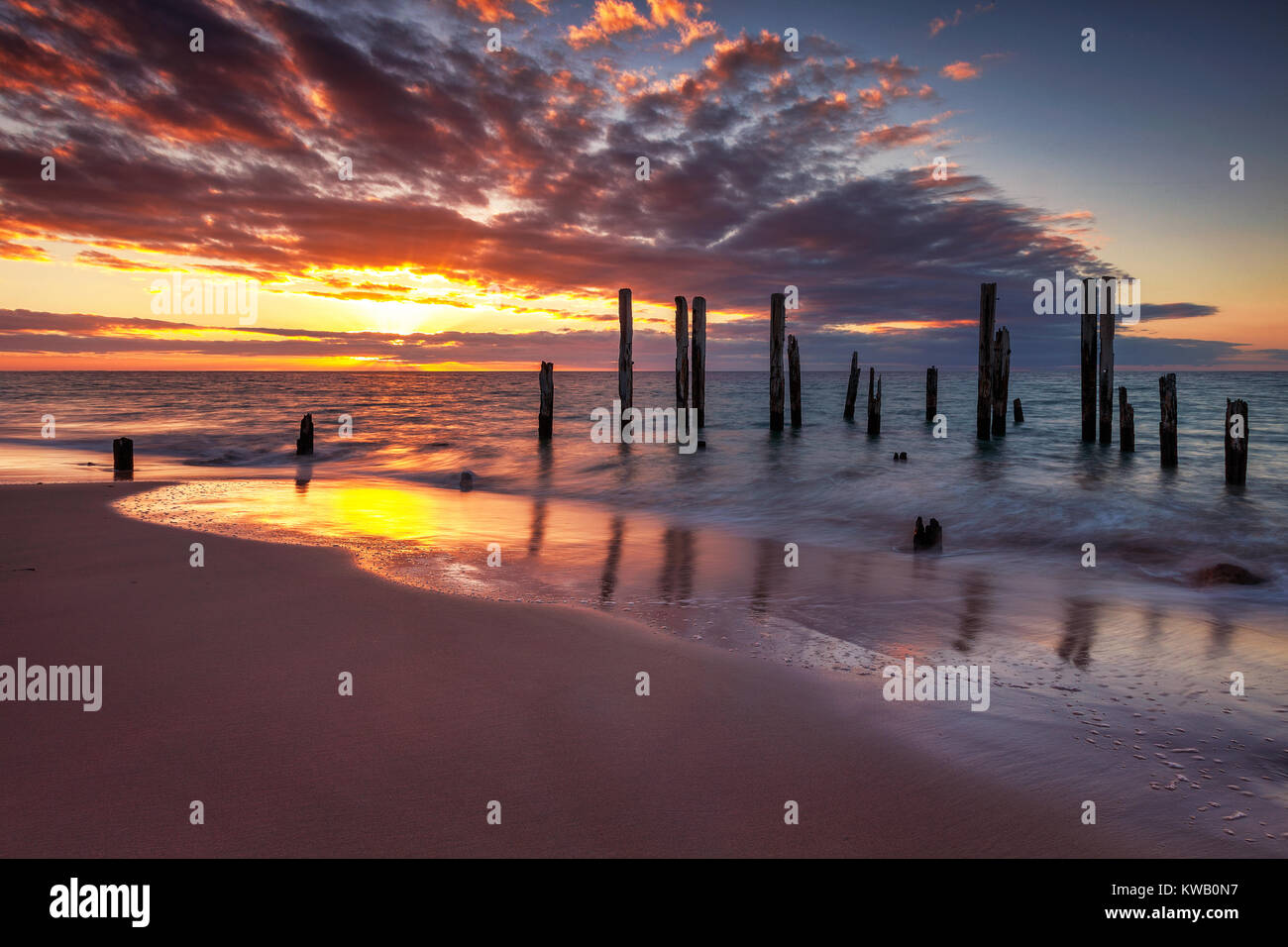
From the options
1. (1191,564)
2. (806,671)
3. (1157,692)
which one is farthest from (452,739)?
(1191,564)

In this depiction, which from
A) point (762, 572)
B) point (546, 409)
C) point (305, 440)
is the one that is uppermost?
point (546, 409)

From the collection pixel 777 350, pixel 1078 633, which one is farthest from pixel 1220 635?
pixel 777 350

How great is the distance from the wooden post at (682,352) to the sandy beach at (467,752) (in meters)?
18.9

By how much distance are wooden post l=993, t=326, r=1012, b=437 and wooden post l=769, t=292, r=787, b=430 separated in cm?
665

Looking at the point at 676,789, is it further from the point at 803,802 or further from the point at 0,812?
the point at 0,812

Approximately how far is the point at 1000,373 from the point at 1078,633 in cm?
1794

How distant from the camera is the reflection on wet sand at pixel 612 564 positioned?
670cm

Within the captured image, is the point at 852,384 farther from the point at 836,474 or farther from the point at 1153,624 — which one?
the point at 1153,624

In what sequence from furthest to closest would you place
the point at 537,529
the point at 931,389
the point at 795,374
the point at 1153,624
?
the point at 931,389
the point at 795,374
the point at 537,529
the point at 1153,624

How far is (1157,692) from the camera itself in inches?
175

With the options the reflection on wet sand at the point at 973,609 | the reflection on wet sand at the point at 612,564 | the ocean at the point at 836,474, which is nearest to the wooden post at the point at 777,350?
the ocean at the point at 836,474

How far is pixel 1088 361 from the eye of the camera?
20078 mm

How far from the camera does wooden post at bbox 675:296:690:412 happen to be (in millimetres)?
23266

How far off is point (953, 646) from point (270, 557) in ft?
21.7
